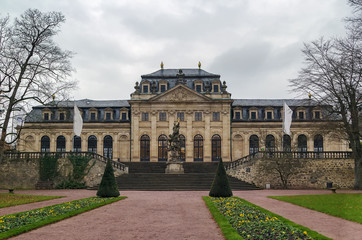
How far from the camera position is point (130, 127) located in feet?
205

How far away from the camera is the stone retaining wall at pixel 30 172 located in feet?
134

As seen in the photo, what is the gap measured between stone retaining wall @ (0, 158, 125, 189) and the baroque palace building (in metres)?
17.1

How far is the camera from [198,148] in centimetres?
5966

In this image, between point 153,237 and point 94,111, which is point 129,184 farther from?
point 94,111

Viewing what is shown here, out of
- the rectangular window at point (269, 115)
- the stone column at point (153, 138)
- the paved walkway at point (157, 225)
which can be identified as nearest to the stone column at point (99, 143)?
the stone column at point (153, 138)

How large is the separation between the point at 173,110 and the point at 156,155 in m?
7.40

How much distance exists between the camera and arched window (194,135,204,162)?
195 feet

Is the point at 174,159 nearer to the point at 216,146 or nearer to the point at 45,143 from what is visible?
the point at 216,146

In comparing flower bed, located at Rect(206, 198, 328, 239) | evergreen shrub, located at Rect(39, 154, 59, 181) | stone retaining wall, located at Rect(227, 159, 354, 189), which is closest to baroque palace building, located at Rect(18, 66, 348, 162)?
stone retaining wall, located at Rect(227, 159, 354, 189)

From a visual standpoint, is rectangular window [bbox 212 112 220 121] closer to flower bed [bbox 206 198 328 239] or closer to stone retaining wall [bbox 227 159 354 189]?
stone retaining wall [bbox 227 159 354 189]

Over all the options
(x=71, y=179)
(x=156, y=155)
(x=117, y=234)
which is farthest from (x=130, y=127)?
(x=117, y=234)

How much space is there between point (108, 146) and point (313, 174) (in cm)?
3395

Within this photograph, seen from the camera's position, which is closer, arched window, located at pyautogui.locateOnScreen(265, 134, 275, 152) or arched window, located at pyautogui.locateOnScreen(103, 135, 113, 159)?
arched window, located at pyautogui.locateOnScreen(265, 134, 275, 152)

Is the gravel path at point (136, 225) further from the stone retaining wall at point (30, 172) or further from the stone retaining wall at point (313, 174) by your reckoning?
the stone retaining wall at point (30, 172)
